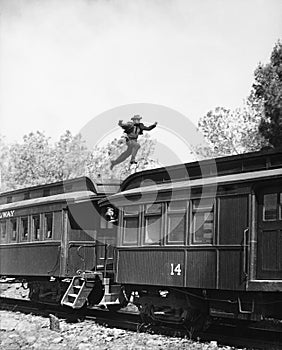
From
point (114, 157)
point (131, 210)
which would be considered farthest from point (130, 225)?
point (114, 157)

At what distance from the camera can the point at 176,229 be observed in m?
12.8

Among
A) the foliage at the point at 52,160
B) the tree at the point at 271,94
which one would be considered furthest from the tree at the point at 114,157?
the tree at the point at 271,94

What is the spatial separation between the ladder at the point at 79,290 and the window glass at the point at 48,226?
6.39 ft

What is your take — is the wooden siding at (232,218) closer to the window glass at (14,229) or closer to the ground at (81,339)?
the ground at (81,339)

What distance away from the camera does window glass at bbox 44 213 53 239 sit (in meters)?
17.1

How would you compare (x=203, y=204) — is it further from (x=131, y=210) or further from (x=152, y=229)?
(x=131, y=210)

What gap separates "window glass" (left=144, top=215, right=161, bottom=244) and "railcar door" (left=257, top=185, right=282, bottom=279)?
8.46 feet

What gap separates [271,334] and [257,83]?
20507mm

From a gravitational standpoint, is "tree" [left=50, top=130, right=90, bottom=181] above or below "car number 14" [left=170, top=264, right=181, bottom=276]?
above

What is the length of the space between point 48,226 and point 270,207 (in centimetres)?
778

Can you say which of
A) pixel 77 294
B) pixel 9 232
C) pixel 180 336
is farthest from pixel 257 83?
pixel 180 336

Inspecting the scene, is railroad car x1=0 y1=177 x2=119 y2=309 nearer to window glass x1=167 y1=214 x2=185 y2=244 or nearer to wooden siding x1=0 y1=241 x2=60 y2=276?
wooden siding x1=0 y1=241 x2=60 y2=276

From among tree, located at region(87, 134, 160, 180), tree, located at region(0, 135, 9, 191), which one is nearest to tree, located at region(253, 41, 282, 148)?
tree, located at region(87, 134, 160, 180)

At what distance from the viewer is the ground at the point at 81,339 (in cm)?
1092
